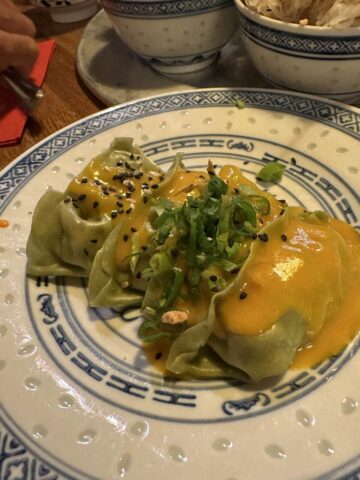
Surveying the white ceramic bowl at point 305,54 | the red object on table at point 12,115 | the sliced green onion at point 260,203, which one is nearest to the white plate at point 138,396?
the white ceramic bowl at point 305,54

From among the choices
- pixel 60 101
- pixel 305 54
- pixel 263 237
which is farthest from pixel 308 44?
pixel 60 101

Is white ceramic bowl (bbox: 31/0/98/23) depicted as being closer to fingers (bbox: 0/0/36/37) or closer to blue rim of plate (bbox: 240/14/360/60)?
fingers (bbox: 0/0/36/37)

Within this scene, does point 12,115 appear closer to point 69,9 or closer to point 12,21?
point 12,21

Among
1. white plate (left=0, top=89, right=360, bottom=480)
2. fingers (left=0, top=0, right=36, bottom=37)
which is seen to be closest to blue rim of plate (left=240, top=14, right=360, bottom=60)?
white plate (left=0, top=89, right=360, bottom=480)

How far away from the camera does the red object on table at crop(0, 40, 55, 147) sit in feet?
9.75

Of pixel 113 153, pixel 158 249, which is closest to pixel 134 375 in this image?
pixel 158 249

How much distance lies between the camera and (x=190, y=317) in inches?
64.2

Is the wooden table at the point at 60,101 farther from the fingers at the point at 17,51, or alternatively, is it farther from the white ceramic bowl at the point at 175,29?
the white ceramic bowl at the point at 175,29

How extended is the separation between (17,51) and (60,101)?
0.41 metres

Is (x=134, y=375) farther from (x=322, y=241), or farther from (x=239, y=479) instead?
(x=322, y=241)

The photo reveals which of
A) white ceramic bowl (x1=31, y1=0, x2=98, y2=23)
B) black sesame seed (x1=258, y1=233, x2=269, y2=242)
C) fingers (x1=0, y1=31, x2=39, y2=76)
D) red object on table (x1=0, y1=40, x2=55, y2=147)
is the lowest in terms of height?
red object on table (x1=0, y1=40, x2=55, y2=147)

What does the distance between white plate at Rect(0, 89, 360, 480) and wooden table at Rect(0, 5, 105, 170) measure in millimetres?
695

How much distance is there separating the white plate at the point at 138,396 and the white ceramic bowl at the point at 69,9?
2639 millimetres

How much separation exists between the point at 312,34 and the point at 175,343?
5.60ft
